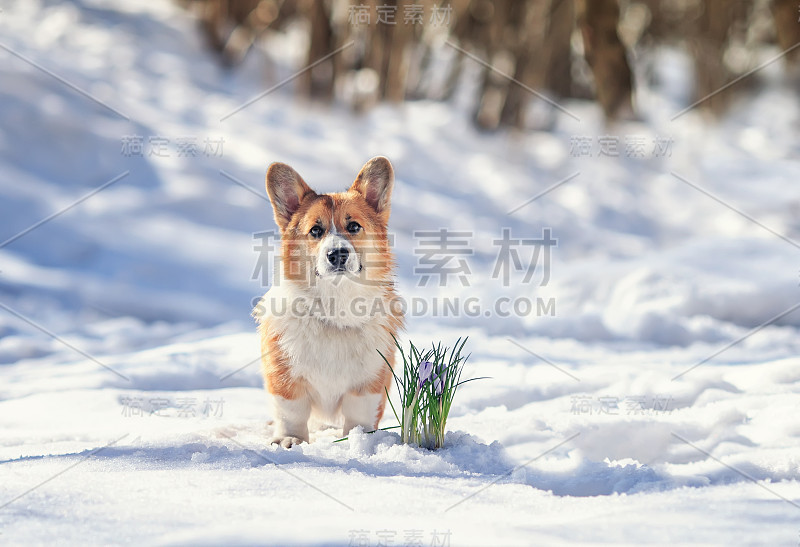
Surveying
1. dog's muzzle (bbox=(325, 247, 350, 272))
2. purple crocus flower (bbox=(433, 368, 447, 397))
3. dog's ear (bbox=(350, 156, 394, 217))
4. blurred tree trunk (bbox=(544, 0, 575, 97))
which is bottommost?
purple crocus flower (bbox=(433, 368, 447, 397))

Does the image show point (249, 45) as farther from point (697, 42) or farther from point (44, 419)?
point (44, 419)

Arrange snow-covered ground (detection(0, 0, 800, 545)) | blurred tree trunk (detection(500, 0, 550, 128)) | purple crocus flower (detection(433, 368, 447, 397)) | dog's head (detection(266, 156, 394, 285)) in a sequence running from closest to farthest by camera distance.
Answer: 1. snow-covered ground (detection(0, 0, 800, 545))
2. purple crocus flower (detection(433, 368, 447, 397))
3. dog's head (detection(266, 156, 394, 285))
4. blurred tree trunk (detection(500, 0, 550, 128))

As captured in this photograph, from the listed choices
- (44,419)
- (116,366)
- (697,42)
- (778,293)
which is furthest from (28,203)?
(697,42)

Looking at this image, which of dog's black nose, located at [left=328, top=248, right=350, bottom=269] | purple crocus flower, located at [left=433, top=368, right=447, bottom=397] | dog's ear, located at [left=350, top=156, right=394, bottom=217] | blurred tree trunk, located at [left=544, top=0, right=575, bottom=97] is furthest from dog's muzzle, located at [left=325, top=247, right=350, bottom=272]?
blurred tree trunk, located at [left=544, top=0, right=575, bottom=97]

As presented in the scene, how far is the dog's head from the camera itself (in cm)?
325

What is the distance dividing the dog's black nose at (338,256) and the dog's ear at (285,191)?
1.59 ft

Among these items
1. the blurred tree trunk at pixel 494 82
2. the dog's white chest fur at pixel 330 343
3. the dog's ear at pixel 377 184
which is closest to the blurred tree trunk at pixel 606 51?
the blurred tree trunk at pixel 494 82

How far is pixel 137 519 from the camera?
2.36 metres

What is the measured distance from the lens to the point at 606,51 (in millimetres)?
7156

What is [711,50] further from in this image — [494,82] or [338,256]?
[338,256]

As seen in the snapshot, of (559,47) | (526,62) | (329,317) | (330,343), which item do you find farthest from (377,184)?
(559,47)

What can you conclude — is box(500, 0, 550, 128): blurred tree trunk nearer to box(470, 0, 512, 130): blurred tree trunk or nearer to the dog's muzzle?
box(470, 0, 512, 130): blurred tree trunk

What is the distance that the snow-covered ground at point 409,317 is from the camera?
254 cm

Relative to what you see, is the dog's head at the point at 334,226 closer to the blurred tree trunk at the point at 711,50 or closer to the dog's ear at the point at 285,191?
the dog's ear at the point at 285,191
